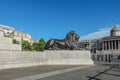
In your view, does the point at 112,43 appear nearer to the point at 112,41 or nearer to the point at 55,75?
the point at 112,41

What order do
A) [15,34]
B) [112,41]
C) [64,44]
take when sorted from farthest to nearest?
[112,41], [15,34], [64,44]

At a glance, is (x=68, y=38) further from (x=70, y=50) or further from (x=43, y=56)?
(x=43, y=56)

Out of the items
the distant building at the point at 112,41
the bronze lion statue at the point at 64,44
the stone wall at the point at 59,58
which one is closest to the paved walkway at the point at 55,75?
the stone wall at the point at 59,58

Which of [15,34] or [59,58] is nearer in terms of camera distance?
[59,58]

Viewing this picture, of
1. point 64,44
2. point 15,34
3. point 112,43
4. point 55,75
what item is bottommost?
point 55,75

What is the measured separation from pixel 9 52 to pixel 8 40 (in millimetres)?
1934

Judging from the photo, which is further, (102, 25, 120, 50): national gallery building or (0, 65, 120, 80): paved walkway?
(102, 25, 120, 50): national gallery building

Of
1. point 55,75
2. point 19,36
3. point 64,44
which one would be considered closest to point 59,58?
point 64,44

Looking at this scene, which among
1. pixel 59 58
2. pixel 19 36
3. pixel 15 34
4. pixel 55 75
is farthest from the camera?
pixel 19 36

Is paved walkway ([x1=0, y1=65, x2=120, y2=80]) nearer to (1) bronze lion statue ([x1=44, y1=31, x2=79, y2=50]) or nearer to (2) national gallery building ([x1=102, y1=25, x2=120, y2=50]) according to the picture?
(1) bronze lion statue ([x1=44, y1=31, x2=79, y2=50])

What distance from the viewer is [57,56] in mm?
24609

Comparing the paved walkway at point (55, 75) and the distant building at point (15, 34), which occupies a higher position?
the distant building at point (15, 34)

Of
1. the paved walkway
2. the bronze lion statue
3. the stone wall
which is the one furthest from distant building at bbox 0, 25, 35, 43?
the paved walkway

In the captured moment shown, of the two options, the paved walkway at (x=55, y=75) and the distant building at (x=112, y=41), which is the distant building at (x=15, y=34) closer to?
the distant building at (x=112, y=41)
